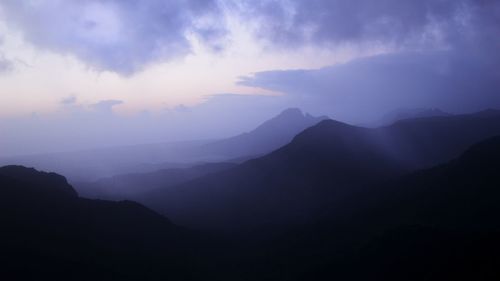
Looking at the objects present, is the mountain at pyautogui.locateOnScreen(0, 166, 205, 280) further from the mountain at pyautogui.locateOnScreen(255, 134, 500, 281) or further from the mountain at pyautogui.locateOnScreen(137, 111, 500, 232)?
the mountain at pyautogui.locateOnScreen(137, 111, 500, 232)

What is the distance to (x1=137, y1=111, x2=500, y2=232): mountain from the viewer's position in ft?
382

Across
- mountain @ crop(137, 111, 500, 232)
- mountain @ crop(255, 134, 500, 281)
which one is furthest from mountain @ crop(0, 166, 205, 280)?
mountain @ crop(137, 111, 500, 232)

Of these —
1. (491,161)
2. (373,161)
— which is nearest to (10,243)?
(491,161)

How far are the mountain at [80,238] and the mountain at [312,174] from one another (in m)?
25.1

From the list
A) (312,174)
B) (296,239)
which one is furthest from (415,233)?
(312,174)

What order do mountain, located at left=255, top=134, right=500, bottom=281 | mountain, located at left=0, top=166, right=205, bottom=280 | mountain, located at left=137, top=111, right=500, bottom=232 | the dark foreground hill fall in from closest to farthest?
mountain, located at left=255, top=134, right=500, bottom=281, the dark foreground hill, mountain, located at left=0, top=166, right=205, bottom=280, mountain, located at left=137, top=111, right=500, bottom=232

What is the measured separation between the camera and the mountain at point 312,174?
116 metres

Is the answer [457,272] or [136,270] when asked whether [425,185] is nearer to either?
[457,272]

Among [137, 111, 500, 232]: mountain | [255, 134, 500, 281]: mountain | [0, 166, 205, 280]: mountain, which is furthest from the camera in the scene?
[137, 111, 500, 232]: mountain

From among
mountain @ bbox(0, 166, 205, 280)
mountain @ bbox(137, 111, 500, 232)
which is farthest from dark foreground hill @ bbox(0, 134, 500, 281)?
mountain @ bbox(137, 111, 500, 232)

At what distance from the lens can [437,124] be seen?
606 feet

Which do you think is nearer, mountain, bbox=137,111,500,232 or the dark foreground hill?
the dark foreground hill

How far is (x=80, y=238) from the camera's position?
70000 millimetres

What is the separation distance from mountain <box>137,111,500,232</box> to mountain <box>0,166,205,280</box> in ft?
82.4
